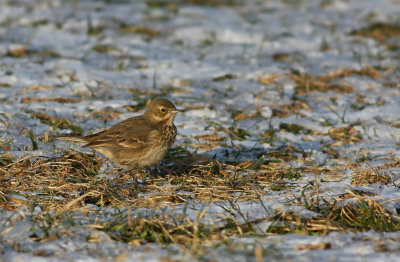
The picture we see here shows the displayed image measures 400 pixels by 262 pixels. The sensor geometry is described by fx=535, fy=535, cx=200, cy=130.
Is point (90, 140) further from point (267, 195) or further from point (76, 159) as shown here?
point (267, 195)

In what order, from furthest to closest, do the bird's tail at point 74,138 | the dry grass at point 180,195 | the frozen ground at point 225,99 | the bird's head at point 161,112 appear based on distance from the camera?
1. the bird's head at point 161,112
2. the bird's tail at point 74,138
3. the dry grass at point 180,195
4. the frozen ground at point 225,99

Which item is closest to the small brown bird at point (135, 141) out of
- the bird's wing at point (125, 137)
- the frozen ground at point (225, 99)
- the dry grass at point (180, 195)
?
the bird's wing at point (125, 137)

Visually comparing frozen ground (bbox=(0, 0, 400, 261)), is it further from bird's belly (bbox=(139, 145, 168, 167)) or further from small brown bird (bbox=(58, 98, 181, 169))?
bird's belly (bbox=(139, 145, 168, 167))

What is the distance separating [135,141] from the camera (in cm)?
570

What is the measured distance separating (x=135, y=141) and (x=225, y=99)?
2545mm

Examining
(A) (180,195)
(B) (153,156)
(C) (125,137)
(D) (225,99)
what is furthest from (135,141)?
(D) (225,99)

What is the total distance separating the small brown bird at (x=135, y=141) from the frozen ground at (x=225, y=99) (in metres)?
0.31

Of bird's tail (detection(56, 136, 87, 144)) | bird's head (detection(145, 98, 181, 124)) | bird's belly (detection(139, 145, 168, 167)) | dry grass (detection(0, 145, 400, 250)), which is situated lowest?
dry grass (detection(0, 145, 400, 250))

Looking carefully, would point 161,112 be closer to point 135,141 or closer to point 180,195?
point 135,141


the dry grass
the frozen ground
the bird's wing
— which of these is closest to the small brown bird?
the bird's wing

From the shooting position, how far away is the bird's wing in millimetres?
5629

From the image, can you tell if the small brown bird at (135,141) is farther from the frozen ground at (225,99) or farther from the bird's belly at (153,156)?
the frozen ground at (225,99)

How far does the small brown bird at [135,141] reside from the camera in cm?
557

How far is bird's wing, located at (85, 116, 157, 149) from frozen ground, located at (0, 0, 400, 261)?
1.13ft
